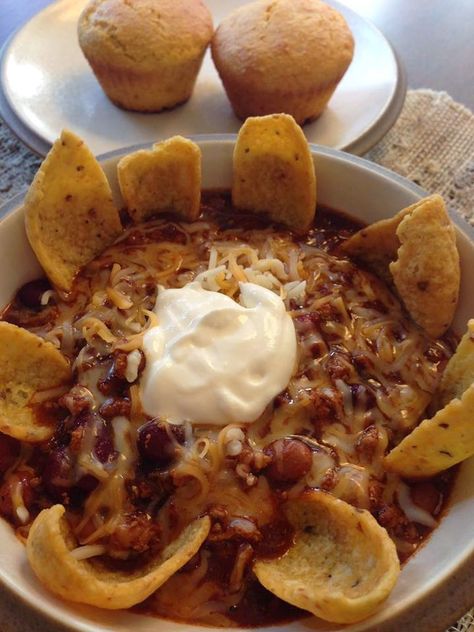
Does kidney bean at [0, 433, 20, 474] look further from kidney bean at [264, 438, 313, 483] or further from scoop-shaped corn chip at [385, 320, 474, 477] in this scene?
scoop-shaped corn chip at [385, 320, 474, 477]

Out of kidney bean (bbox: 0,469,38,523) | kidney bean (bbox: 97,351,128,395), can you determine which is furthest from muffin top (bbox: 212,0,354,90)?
kidney bean (bbox: 0,469,38,523)

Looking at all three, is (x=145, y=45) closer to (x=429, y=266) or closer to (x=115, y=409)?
(x=429, y=266)

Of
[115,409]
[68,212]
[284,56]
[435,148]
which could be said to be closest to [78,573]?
[115,409]

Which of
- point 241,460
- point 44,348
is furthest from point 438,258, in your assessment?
point 44,348

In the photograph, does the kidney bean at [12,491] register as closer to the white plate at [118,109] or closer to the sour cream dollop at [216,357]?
the sour cream dollop at [216,357]

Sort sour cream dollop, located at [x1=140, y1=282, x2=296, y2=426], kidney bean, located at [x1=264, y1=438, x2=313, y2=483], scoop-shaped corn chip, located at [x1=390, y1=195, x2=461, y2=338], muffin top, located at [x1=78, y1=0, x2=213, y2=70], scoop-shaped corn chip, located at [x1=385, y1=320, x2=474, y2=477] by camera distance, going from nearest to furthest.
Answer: scoop-shaped corn chip, located at [x1=385, y1=320, x2=474, y2=477], kidney bean, located at [x1=264, y1=438, x2=313, y2=483], sour cream dollop, located at [x1=140, y1=282, x2=296, y2=426], scoop-shaped corn chip, located at [x1=390, y1=195, x2=461, y2=338], muffin top, located at [x1=78, y1=0, x2=213, y2=70]

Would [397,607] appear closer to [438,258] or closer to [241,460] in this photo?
[241,460]
